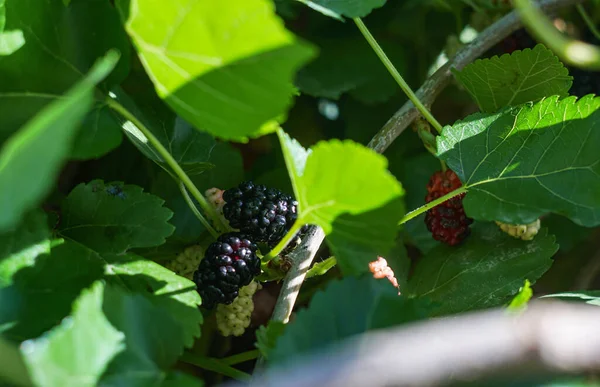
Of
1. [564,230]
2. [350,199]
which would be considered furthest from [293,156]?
[564,230]

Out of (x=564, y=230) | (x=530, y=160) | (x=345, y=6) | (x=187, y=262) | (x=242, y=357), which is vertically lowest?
(x=564, y=230)

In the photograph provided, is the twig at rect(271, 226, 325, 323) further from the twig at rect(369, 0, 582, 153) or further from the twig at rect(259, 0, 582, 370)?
the twig at rect(369, 0, 582, 153)

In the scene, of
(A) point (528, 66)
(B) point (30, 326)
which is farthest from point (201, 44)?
(A) point (528, 66)

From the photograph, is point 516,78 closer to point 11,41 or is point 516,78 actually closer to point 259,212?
point 259,212

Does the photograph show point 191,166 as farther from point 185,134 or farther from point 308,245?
point 308,245

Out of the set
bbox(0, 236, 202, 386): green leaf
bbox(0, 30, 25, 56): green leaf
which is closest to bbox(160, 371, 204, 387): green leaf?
bbox(0, 236, 202, 386): green leaf

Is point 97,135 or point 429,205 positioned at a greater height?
point 97,135
